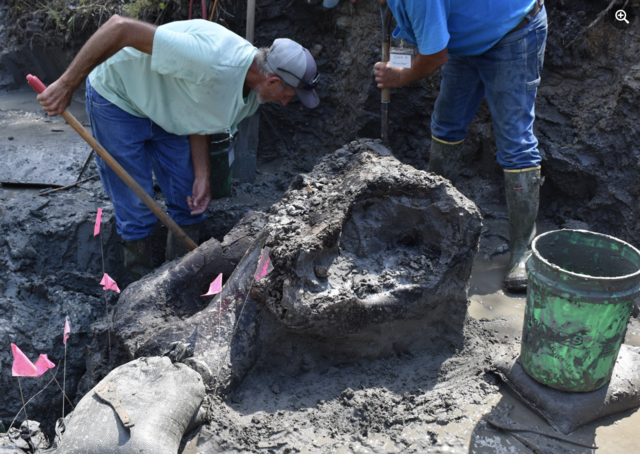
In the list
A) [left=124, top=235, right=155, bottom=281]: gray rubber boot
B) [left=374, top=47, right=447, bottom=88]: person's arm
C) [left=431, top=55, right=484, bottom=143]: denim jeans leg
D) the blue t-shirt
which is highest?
the blue t-shirt

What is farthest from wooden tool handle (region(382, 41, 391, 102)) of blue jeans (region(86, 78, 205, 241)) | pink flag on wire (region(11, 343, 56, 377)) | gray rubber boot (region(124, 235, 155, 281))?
pink flag on wire (region(11, 343, 56, 377))

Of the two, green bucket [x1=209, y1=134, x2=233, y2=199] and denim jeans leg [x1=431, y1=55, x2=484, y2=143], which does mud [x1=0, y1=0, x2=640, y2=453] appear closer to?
green bucket [x1=209, y1=134, x2=233, y2=199]

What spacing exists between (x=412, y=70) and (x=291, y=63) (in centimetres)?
67

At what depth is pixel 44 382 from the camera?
2.84 metres

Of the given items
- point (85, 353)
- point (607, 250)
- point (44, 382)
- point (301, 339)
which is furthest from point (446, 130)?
point (44, 382)

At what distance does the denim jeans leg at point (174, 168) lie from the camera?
3.32 metres

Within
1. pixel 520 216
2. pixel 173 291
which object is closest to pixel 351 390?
pixel 173 291

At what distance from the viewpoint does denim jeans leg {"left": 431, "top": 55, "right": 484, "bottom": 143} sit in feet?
10.1

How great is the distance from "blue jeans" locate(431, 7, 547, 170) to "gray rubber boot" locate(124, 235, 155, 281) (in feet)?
7.20

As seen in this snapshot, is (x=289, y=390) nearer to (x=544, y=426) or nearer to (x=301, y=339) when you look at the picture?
(x=301, y=339)

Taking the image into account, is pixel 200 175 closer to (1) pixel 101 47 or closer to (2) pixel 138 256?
(2) pixel 138 256

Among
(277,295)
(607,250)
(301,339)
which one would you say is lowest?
(301,339)

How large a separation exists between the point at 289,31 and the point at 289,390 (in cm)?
337

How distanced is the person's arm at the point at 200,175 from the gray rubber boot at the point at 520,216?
1879 millimetres
